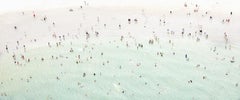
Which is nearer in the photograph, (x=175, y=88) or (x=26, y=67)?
(x=175, y=88)

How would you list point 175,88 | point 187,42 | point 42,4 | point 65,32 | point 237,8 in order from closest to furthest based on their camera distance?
point 175,88, point 187,42, point 65,32, point 237,8, point 42,4

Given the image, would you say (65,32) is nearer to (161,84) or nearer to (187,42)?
(187,42)

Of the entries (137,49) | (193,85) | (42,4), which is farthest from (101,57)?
(42,4)

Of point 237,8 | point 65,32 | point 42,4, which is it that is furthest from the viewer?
point 42,4

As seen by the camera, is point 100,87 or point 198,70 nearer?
point 100,87

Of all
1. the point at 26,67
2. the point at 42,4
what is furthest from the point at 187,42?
the point at 42,4

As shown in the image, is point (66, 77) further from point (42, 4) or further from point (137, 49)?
point (42, 4)

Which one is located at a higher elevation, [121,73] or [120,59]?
[120,59]

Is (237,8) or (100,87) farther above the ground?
(237,8)

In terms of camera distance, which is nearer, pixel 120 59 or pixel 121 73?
pixel 121 73
